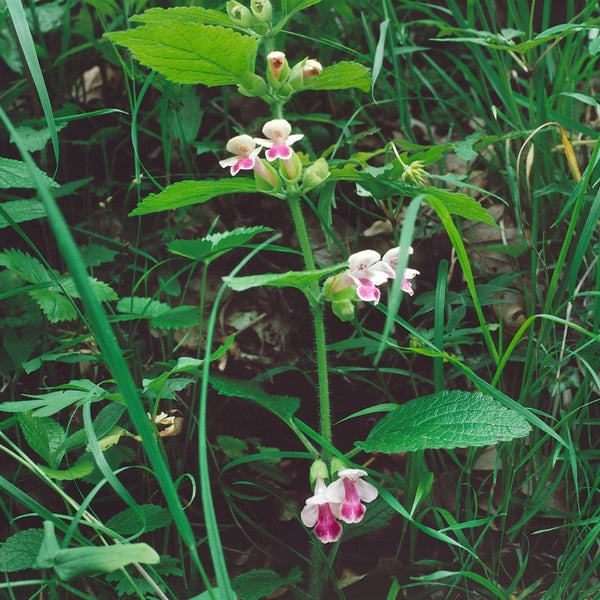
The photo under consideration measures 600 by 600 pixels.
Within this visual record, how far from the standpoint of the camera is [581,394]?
1195 mm

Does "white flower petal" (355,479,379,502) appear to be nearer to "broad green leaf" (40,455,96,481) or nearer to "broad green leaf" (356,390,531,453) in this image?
"broad green leaf" (356,390,531,453)

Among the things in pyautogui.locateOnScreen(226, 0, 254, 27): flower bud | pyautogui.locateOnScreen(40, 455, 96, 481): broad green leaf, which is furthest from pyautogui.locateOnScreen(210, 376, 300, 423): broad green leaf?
pyautogui.locateOnScreen(226, 0, 254, 27): flower bud

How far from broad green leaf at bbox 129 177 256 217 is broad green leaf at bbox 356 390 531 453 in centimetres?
45

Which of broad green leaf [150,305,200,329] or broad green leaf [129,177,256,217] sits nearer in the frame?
broad green leaf [129,177,256,217]

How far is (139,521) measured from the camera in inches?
41.9

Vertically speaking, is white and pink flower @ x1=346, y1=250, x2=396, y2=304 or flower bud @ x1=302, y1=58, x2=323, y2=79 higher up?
flower bud @ x1=302, y1=58, x2=323, y2=79

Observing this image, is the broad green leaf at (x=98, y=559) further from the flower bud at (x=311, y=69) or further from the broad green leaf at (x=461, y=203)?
the flower bud at (x=311, y=69)

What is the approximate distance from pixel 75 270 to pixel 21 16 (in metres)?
0.60

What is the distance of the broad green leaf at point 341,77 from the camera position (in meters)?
1.13

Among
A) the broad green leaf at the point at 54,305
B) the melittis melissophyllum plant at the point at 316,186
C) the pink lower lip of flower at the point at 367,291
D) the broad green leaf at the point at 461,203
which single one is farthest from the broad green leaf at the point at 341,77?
the broad green leaf at the point at 54,305

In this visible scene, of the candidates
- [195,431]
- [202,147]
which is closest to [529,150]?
[202,147]

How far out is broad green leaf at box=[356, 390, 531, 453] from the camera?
3.00 feet

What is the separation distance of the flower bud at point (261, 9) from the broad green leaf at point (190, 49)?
0.35 feet

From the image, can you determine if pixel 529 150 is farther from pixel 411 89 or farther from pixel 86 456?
pixel 86 456
